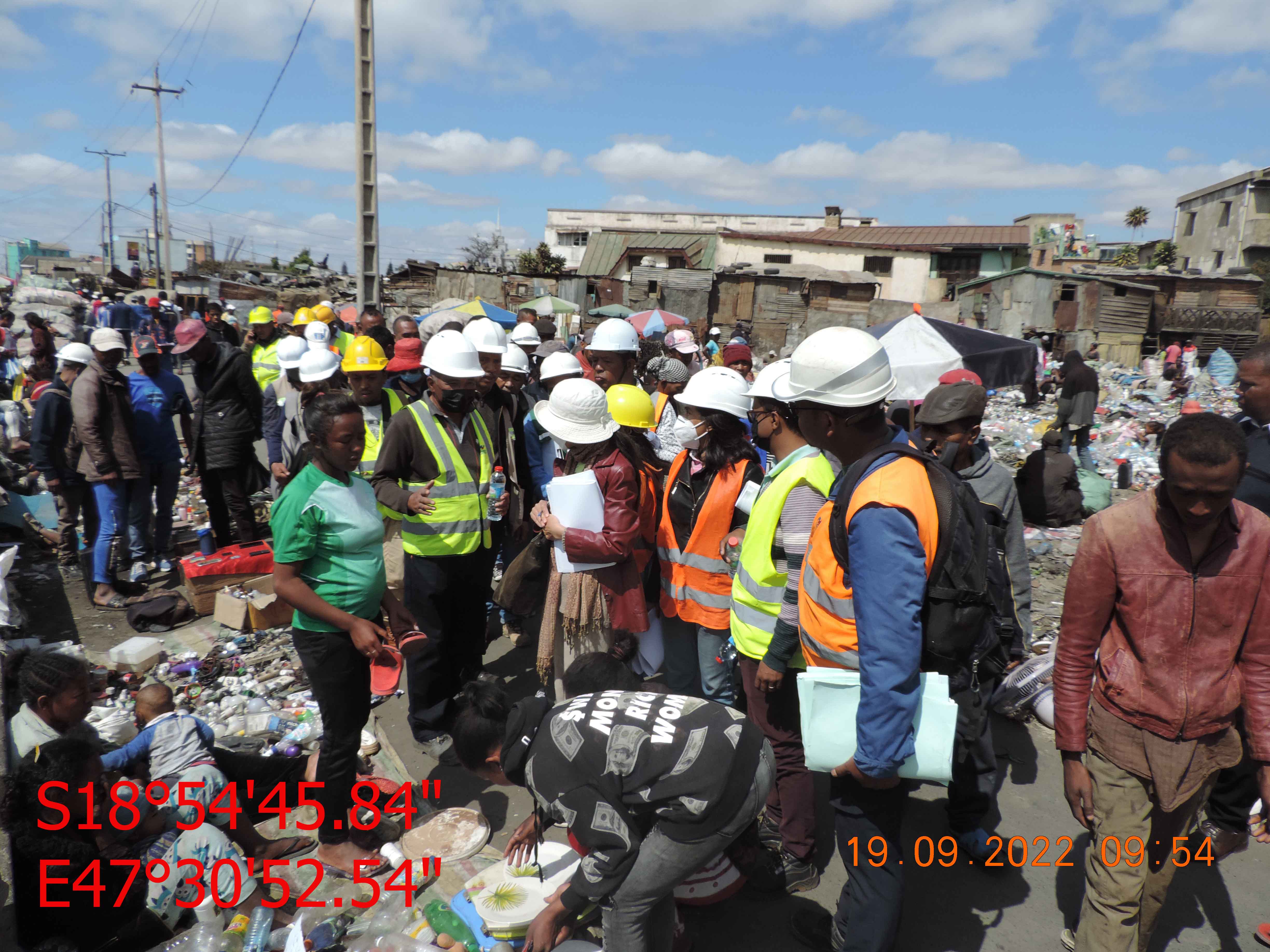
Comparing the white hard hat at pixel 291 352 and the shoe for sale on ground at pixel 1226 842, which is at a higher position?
the white hard hat at pixel 291 352

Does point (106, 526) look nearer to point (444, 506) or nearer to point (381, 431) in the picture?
point (381, 431)

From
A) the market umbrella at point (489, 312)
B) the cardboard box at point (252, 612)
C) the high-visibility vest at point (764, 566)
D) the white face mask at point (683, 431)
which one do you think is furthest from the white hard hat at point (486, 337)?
the market umbrella at point (489, 312)

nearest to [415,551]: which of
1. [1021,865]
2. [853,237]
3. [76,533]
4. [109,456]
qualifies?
[1021,865]

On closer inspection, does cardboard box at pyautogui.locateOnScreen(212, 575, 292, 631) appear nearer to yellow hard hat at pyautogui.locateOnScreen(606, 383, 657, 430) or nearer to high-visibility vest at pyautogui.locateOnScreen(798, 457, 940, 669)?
yellow hard hat at pyautogui.locateOnScreen(606, 383, 657, 430)

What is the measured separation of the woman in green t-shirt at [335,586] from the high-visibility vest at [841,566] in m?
1.58

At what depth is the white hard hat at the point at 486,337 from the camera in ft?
14.0

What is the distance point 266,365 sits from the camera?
6723 millimetres

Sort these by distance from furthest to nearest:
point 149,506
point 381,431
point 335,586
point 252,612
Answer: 1. point 149,506
2. point 252,612
3. point 381,431
4. point 335,586

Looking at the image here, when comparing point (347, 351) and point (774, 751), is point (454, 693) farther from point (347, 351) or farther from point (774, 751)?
point (347, 351)

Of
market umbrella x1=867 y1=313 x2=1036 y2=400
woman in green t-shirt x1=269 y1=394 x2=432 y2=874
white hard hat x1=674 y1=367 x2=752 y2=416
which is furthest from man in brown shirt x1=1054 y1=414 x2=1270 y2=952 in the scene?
market umbrella x1=867 y1=313 x2=1036 y2=400

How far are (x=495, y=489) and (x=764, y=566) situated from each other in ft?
5.22

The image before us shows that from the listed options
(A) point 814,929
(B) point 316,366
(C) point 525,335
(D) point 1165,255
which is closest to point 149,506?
(B) point 316,366

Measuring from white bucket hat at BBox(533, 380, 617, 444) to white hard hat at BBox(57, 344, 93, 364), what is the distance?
4411mm

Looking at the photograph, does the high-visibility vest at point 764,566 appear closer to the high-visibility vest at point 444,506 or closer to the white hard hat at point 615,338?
the high-visibility vest at point 444,506
